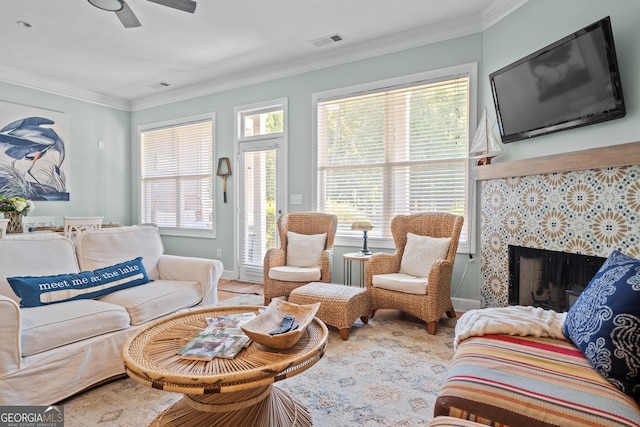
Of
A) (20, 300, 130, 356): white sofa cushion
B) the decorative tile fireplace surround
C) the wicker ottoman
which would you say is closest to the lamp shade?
the wicker ottoman

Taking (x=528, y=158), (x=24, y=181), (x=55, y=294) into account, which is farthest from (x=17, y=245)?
(x=528, y=158)

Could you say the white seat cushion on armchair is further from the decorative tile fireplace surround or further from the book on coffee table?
the book on coffee table

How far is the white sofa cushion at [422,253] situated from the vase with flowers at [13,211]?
427cm

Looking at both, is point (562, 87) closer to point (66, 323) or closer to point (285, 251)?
point (285, 251)

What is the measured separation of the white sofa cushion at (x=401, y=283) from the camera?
288 cm

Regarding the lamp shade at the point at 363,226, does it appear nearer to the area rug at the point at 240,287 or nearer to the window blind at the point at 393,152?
the window blind at the point at 393,152

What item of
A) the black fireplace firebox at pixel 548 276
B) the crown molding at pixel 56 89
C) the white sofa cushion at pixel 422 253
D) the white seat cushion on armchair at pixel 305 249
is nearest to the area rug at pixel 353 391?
the white sofa cushion at pixel 422 253

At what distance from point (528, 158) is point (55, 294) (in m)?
3.50

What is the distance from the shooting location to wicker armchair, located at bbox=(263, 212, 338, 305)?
3463 millimetres

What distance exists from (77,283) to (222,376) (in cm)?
166

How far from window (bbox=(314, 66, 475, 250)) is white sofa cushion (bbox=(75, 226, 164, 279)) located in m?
1.99

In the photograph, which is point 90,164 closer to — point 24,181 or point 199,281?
point 24,181

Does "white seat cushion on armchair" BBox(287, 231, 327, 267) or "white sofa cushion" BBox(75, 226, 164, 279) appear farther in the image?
"white seat cushion on armchair" BBox(287, 231, 327, 267)

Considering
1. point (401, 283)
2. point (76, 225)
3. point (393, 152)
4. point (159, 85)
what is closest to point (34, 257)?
point (76, 225)
